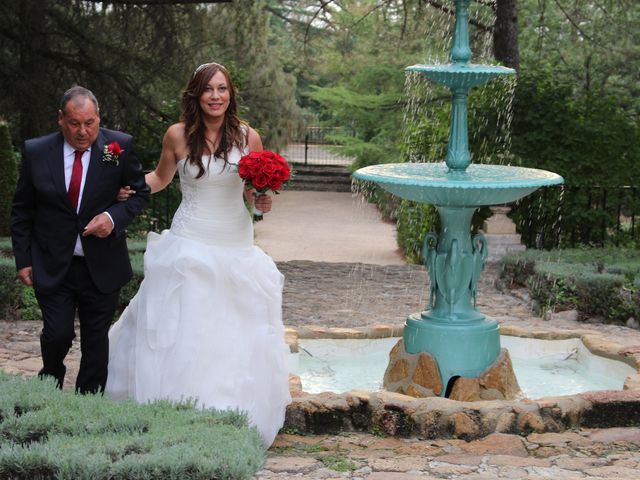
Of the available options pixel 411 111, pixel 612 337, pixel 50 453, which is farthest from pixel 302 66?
pixel 50 453

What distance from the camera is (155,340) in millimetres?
5262

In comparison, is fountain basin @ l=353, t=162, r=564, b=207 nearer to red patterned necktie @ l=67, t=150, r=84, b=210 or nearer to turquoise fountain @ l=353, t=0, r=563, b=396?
turquoise fountain @ l=353, t=0, r=563, b=396

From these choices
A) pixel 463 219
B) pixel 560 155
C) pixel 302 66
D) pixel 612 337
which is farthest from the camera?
pixel 302 66

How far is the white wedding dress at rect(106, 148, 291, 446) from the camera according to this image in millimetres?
5211

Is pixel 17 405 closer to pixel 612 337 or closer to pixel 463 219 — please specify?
pixel 463 219

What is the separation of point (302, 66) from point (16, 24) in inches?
719

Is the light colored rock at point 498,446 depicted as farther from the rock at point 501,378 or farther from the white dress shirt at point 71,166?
the white dress shirt at point 71,166

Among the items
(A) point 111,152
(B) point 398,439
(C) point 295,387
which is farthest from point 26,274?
(B) point 398,439

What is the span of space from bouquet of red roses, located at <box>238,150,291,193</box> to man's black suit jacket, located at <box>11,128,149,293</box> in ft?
1.90

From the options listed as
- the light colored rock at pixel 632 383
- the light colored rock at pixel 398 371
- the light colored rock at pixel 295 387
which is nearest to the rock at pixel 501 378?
the light colored rock at pixel 398 371

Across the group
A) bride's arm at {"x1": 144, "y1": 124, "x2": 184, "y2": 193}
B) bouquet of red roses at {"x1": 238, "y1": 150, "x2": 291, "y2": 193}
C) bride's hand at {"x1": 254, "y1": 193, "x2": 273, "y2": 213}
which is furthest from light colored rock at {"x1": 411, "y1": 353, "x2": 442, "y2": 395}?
bride's arm at {"x1": 144, "y1": 124, "x2": 184, "y2": 193}

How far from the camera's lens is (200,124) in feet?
17.8

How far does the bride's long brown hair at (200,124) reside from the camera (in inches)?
211

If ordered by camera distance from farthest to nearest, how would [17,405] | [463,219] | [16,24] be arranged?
[16,24] → [463,219] → [17,405]
